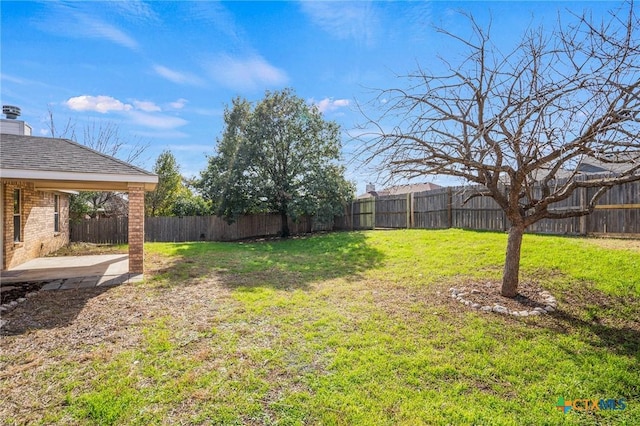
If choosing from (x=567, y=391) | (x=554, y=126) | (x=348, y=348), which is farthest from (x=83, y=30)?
(x=567, y=391)

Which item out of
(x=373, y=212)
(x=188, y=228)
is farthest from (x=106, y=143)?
(x=373, y=212)

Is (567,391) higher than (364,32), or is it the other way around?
(364,32)

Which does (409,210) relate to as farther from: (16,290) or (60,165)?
(16,290)

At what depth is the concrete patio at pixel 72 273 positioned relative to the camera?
22.0 ft

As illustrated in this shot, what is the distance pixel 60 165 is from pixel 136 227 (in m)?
1.91

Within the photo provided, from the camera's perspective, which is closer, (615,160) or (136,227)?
(615,160)

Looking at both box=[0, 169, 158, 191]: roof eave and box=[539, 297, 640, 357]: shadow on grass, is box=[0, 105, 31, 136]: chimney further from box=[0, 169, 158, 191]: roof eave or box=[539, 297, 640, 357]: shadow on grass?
box=[539, 297, 640, 357]: shadow on grass

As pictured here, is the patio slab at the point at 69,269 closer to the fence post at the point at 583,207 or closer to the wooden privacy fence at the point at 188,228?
the wooden privacy fence at the point at 188,228

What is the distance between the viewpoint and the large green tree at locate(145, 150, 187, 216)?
19.5 metres

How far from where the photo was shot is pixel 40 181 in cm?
714

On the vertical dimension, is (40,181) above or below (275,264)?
above

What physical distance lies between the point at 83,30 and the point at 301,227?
497 inches

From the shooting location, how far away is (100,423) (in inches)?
96.5

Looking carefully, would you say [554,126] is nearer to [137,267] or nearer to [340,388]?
[340,388]
